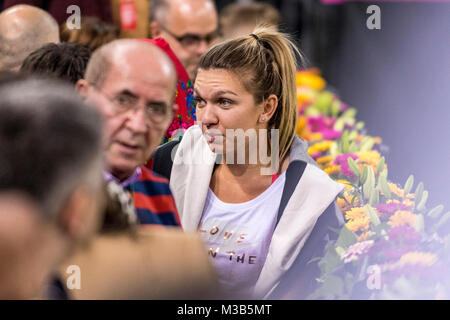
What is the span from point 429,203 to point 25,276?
48.3 inches

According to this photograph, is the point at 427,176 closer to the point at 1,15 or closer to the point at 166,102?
the point at 166,102

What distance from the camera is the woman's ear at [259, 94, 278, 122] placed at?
1927 millimetres

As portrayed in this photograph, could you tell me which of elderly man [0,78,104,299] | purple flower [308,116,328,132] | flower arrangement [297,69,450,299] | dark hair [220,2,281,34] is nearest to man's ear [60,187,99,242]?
elderly man [0,78,104,299]

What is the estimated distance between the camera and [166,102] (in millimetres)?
1375

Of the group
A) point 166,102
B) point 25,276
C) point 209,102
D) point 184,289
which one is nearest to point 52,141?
point 25,276

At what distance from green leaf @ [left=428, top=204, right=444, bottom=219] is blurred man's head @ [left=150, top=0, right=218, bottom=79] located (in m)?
1.61

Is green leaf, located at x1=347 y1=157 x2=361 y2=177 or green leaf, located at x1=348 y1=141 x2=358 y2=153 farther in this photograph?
green leaf, located at x1=348 y1=141 x2=358 y2=153

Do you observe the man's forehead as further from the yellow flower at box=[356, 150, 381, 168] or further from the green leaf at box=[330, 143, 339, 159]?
the yellow flower at box=[356, 150, 381, 168]

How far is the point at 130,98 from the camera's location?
4.46 feet

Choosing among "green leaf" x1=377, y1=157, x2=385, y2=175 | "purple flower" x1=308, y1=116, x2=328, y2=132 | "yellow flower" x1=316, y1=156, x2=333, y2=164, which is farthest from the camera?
"purple flower" x1=308, y1=116, x2=328, y2=132

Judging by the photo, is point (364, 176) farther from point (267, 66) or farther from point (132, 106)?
point (132, 106)

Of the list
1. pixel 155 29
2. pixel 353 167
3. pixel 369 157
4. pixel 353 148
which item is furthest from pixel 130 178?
pixel 155 29

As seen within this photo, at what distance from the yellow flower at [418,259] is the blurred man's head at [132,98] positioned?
0.64 metres

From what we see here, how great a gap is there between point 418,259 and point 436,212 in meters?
0.21
